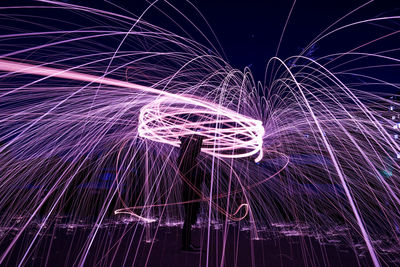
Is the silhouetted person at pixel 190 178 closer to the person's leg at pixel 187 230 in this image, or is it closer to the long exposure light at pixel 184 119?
the person's leg at pixel 187 230

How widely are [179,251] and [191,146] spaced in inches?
87.0

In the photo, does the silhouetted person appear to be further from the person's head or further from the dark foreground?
the dark foreground

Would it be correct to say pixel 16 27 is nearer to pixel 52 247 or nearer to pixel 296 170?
pixel 52 247

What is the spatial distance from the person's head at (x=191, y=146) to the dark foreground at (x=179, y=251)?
2.02 meters

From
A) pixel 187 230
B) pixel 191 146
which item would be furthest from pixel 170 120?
pixel 187 230

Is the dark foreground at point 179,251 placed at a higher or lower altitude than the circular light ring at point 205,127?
lower

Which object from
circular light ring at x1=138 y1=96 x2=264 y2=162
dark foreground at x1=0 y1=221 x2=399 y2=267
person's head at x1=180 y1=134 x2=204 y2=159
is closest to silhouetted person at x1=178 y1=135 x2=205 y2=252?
person's head at x1=180 y1=134 x2=204 y2=159

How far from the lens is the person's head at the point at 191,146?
5.54 meters

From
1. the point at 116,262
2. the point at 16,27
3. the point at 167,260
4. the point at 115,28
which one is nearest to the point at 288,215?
the point at 167,260

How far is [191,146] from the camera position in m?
5.59

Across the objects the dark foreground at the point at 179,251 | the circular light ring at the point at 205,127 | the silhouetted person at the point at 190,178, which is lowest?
the dark foreground at the point at 179,251

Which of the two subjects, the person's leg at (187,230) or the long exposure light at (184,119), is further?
the person's leg at (187,230)

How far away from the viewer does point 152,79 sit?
700 cm

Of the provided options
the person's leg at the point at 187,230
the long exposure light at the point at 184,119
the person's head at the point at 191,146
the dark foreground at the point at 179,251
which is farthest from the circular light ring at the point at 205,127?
the dark foreground at the point at 179,251
